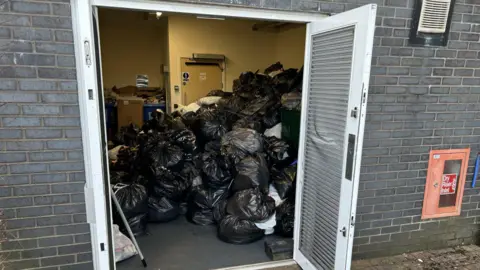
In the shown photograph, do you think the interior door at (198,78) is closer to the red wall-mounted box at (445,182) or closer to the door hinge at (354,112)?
the red wall-mounted box at (445,182)

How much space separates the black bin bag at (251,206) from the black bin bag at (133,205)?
890mm

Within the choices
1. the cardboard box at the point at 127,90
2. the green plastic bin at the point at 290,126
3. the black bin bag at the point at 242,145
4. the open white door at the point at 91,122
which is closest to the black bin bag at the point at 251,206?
the black bin bag at the point at 242,145

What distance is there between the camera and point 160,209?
3.43 m

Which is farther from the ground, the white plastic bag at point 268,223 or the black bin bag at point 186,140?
→ the black bin bag at point 186,140

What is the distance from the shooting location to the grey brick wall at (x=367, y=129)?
6.41 ft

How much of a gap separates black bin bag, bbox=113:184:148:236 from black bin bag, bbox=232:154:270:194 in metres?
0.96

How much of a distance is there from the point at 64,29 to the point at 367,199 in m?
2.76

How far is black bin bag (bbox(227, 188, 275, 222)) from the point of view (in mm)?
3004

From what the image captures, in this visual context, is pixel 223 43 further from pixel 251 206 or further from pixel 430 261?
pixel 430 261

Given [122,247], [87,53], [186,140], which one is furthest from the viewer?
[186,140]

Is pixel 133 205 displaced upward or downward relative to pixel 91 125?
downward

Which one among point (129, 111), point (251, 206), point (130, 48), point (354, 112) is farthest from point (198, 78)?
point (354, 112)

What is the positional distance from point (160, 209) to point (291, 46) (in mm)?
4854

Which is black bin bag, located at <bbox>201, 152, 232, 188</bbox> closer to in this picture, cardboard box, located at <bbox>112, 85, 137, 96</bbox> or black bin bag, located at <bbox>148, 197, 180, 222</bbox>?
black bin bag, located at <bbox>148, 197, 180, 222</bbox>
